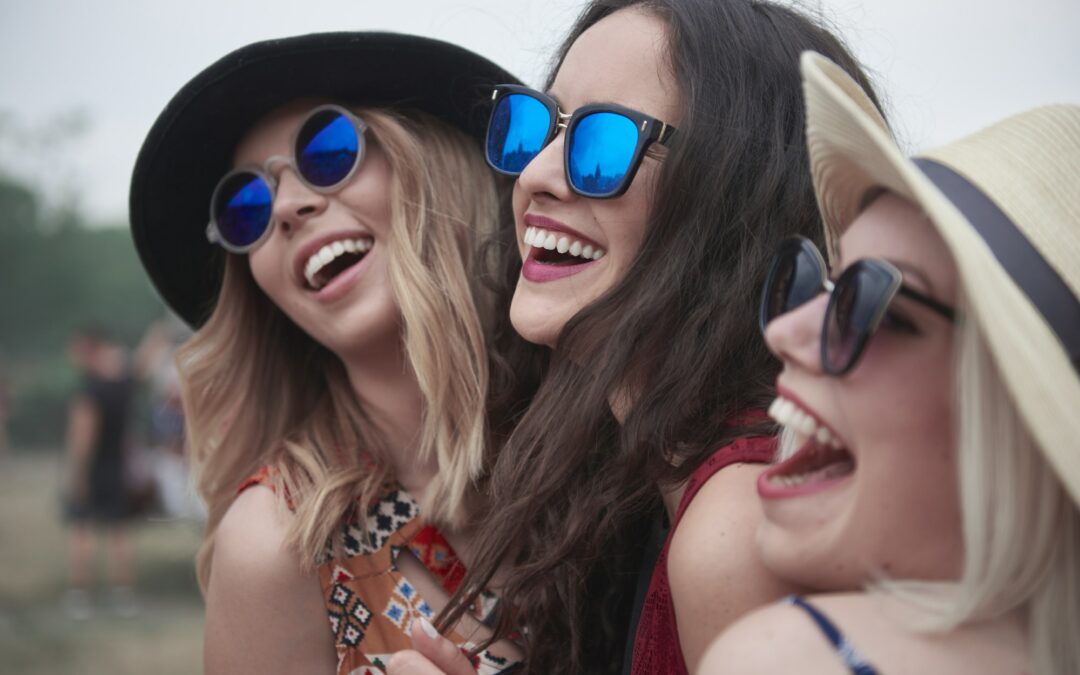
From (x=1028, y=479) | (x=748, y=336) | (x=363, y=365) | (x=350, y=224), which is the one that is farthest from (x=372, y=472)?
(x=1028, y=479)

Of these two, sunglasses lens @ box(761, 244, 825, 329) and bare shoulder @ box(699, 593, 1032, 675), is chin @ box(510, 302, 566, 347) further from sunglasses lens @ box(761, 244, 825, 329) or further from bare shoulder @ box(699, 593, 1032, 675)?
bare shoulder @ box(699, 593, 1032, 675)

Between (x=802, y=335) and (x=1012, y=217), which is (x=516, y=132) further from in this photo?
(x=1012, y=217)

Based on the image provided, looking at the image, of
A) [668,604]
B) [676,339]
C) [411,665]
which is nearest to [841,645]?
[668,604]

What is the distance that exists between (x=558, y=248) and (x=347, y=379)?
105 centimetres

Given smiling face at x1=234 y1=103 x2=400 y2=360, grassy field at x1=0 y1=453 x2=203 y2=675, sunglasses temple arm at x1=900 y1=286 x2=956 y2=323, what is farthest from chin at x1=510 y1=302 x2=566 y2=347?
grassy field at x1=0 y1=453 x2=203 y2=675

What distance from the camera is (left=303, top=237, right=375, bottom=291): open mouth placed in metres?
2.67

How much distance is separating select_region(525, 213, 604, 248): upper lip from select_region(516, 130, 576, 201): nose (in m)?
0.05

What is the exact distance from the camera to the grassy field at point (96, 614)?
706 cm

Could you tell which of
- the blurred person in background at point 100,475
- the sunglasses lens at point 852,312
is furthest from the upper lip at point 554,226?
the blurred person in background at point 100,475

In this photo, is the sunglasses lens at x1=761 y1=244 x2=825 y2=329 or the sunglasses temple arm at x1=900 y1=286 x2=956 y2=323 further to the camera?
the sunglasses lens at x1=761 y1=244 x2=825 y2=329

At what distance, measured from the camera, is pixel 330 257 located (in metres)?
2.67

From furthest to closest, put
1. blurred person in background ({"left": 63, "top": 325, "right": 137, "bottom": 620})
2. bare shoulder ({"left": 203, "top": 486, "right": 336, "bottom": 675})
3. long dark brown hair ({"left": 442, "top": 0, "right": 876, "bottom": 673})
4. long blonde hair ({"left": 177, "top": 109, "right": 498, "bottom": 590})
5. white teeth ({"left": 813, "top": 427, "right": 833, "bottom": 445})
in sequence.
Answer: blurred person in background ({"left": 63, "top": 325, "right": 137, "bottom": 620})
long blonde hair ({"left": 177, "top": 109, "right": 498, "bottom": 590})
bare shoulder ({"left": 203, "top": 486, "right": 336, "bottom": 675})
long dark brown hair ({"left": 442, "top": 0, "right": 876, "bottom": 673})
white teeth ({"left": 813, "top": 427, "right": 833, "bottom": 445})

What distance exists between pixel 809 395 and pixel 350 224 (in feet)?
5.29

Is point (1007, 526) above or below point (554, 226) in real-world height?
below
